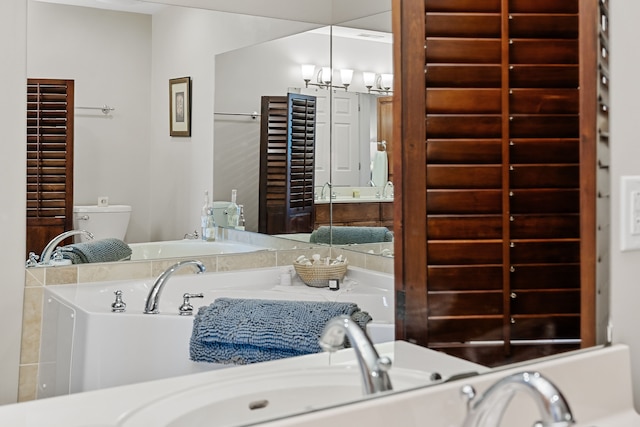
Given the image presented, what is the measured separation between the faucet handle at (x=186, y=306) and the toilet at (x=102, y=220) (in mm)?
133

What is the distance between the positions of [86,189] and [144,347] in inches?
9.6

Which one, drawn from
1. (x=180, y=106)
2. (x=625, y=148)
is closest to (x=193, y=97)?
(x=180, y=106)

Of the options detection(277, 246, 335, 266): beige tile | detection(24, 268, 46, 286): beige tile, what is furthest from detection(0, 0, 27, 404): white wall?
detection(277, 246, 335, 266): beige tile

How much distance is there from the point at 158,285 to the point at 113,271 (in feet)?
0.22

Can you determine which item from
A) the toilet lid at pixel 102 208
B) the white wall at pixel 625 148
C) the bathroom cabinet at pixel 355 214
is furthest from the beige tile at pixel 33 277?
the white wall at pixel 625 148

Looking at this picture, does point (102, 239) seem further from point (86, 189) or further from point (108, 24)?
point (108, 24)

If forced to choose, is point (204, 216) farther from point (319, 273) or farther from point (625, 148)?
point (625, 148)

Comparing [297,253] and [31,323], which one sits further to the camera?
[297,253]

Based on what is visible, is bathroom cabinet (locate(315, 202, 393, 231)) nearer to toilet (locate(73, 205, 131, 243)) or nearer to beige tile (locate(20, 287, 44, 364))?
toilet (locate(73, 205, 131, 243))

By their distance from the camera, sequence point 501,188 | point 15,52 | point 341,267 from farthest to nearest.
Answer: point 501,188 → point 341,267 → point 15,52

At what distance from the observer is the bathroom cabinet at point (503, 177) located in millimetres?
1309

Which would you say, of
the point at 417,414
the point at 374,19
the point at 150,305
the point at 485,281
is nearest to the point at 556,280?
the point at 485,281

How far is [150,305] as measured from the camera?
963 mm

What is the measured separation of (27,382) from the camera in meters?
0.91
